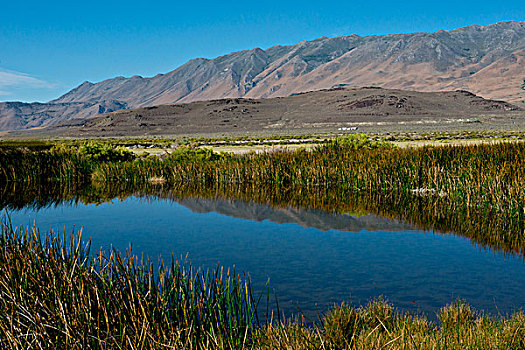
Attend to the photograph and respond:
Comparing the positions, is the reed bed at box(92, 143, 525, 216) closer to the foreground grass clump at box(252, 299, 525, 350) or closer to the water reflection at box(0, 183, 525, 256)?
the water reflection at box(0, 183, 525, 256)

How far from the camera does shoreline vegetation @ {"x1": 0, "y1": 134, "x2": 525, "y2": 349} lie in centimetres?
415

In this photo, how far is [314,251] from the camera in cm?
899

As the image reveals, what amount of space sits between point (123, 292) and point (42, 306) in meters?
0.70

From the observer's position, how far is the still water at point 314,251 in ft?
21.4

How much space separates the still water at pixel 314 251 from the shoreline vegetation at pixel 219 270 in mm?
522

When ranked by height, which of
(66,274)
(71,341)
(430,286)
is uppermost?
(66,274)

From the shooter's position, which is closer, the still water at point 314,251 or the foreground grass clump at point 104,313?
the foreground grass clump at point 104,313

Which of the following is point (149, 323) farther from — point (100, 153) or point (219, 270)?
point (100, 153)

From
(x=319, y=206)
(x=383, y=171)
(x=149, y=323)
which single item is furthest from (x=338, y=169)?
(x=149, y=323)

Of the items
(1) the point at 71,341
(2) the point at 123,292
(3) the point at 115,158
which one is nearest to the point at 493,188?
(2) the point at 123,292

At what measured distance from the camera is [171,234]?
10.6 m

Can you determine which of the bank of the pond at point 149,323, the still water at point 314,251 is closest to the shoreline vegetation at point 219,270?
the bank of the pond at point 149,323

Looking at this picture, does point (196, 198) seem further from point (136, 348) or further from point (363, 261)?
point (136, 348)

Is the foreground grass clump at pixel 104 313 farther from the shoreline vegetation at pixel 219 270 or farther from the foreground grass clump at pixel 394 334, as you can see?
the foreground grass clump at pixel 394 334
